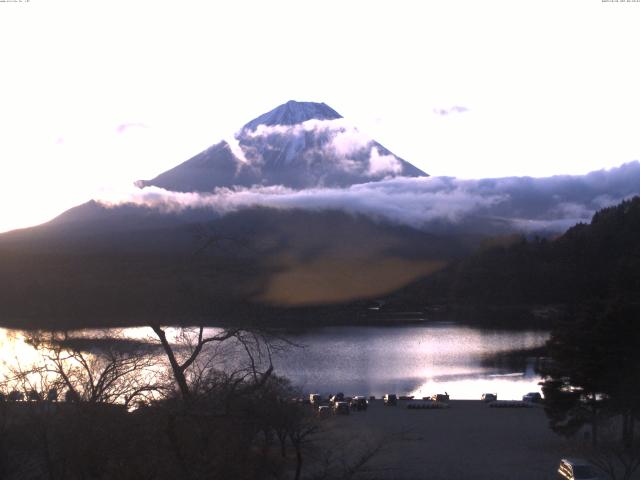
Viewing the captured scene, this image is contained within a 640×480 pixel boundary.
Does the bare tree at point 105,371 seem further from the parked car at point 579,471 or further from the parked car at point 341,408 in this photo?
the parked car at point 341,408

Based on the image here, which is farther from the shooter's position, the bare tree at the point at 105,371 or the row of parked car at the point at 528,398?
the row of parked car at the point at 528,398

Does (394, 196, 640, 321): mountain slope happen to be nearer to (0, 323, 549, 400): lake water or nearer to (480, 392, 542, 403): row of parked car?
(0, 323, 549, 400): lake water

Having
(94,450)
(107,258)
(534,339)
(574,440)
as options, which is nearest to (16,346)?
(107,258)

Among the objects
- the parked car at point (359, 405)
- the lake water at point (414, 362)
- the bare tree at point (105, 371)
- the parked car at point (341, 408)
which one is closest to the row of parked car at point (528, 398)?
the lake water at point (414, 362)

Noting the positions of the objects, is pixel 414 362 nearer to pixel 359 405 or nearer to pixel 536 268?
pixel 359 405

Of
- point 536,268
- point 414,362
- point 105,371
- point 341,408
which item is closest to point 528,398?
point 341,408

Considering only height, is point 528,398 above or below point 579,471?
below
